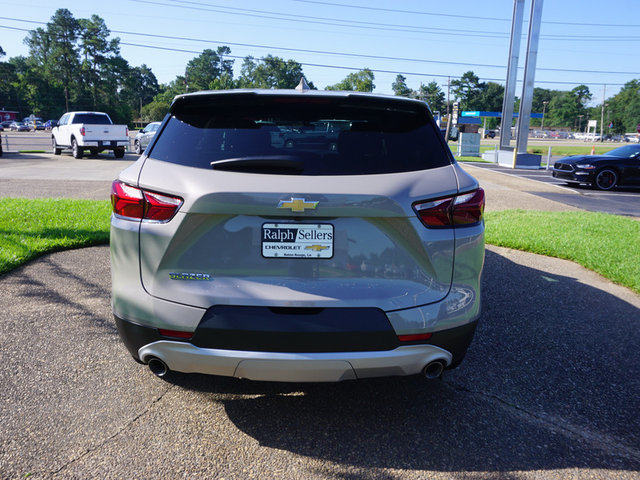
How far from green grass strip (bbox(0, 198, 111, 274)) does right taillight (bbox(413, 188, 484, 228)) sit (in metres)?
4.98

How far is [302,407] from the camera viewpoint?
119 inches

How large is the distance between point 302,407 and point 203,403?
1.96 feet

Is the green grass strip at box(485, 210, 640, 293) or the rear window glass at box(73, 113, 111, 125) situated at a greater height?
the rear window glass at box(73, 113, 111, 125)

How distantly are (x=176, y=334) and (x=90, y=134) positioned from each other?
23801mm

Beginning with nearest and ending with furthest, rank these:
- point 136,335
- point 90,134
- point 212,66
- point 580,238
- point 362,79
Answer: point 136,335 < point 580,238 < point 90,134 < point 362,79 < point 212,66

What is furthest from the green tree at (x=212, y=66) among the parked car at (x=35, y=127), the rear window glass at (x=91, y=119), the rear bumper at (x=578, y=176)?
the rear bumper at (x=578, y=176)

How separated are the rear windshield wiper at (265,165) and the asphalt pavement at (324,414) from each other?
142cm

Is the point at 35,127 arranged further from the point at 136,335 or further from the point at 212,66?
the point at 136,335

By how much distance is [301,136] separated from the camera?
9.12 ft

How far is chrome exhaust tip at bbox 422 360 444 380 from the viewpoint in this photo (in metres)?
2.57

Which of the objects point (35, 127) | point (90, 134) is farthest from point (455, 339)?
point (35, 127)

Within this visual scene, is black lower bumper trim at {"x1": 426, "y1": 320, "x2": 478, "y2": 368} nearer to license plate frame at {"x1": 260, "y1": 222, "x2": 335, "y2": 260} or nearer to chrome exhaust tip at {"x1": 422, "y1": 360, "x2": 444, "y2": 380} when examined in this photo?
chrome exhaust tip at {"x1": 422, "y1": 360, "x2": 444, "y2": 380}

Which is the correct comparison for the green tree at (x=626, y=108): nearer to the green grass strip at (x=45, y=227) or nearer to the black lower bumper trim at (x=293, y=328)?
the green grass strip at (x=45, y=227)

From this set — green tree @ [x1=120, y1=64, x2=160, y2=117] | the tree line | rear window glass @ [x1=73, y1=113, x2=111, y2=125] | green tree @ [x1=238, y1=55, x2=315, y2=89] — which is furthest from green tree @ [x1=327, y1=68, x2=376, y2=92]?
rear window glass @ [x1=73, y1=113, x2=111, y2=125]
